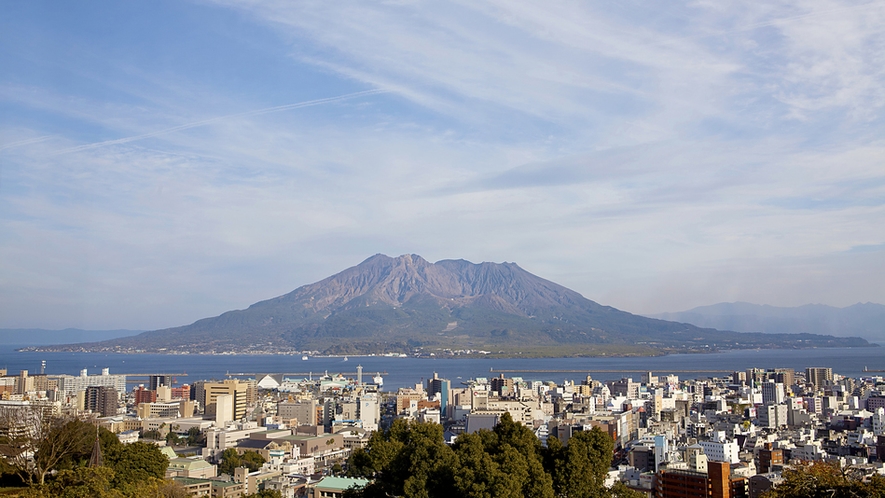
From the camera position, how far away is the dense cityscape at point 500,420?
13281 mm

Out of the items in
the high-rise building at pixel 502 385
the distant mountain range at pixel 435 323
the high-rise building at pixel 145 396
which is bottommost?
the high-rise building at pixel 145 396

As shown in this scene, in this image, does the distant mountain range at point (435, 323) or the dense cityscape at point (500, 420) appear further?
the distant mountain range at point (435, 323)

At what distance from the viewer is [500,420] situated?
11.6 metres

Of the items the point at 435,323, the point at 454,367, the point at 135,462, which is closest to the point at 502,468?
the point at 135,462

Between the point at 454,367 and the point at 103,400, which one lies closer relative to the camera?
the point at 103,400

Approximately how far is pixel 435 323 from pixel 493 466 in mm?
84005

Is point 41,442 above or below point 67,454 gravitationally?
above

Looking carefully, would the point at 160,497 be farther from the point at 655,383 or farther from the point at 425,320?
the point at 425,320

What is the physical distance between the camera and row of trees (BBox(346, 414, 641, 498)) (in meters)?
8.20

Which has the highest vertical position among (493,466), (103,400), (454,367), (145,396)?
(493,466)

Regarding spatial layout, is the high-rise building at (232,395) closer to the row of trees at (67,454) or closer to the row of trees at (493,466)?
the row of trees at (67,454)

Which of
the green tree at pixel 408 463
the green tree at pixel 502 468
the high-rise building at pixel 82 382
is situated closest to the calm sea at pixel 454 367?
the high-rise building at pixel 82 382

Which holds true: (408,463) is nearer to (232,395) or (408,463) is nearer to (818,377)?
(232,395)

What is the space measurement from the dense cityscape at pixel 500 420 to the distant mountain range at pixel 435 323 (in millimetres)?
39308
